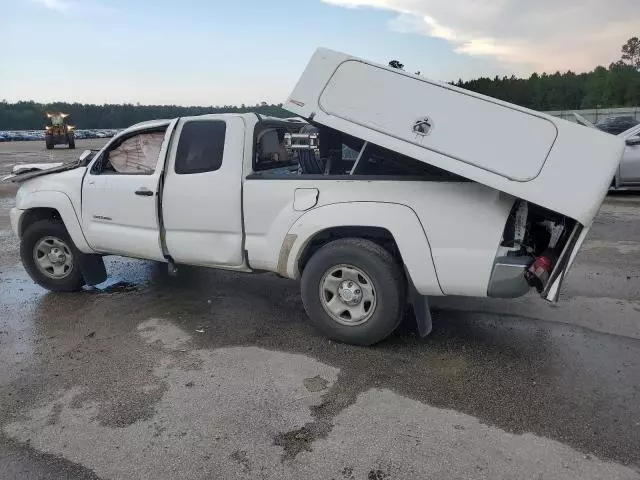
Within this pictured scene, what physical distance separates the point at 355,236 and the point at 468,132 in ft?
3.90

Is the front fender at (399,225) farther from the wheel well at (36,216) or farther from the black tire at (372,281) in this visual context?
the wheel well at (36,216)

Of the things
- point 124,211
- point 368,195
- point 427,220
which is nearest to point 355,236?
point 368,195

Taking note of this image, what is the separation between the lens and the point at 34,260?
5.86m

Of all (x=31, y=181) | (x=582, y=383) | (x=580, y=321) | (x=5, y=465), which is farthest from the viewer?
(x=31, y=181)

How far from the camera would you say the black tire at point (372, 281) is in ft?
13.2

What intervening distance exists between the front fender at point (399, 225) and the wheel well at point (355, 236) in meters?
0.10

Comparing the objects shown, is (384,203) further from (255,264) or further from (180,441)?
(180,441)

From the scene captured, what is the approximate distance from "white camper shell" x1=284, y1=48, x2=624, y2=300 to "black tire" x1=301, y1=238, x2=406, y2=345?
81 centimetres

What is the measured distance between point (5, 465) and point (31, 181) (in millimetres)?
3699

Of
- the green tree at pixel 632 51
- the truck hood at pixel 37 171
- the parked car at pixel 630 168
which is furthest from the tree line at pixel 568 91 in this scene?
the truck hood at pixel 37 171

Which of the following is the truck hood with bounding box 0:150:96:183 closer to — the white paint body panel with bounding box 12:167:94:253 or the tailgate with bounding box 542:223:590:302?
the white paint body panel with bounding box 12:167:94:253

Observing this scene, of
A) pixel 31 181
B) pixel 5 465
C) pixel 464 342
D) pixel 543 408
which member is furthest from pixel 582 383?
pixel 31 181

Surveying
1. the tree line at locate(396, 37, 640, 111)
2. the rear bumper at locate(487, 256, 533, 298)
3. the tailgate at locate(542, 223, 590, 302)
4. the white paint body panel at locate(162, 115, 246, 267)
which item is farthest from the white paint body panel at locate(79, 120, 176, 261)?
the tree line at locate(396, 37, 640, 111)

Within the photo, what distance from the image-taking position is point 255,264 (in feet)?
15.3
